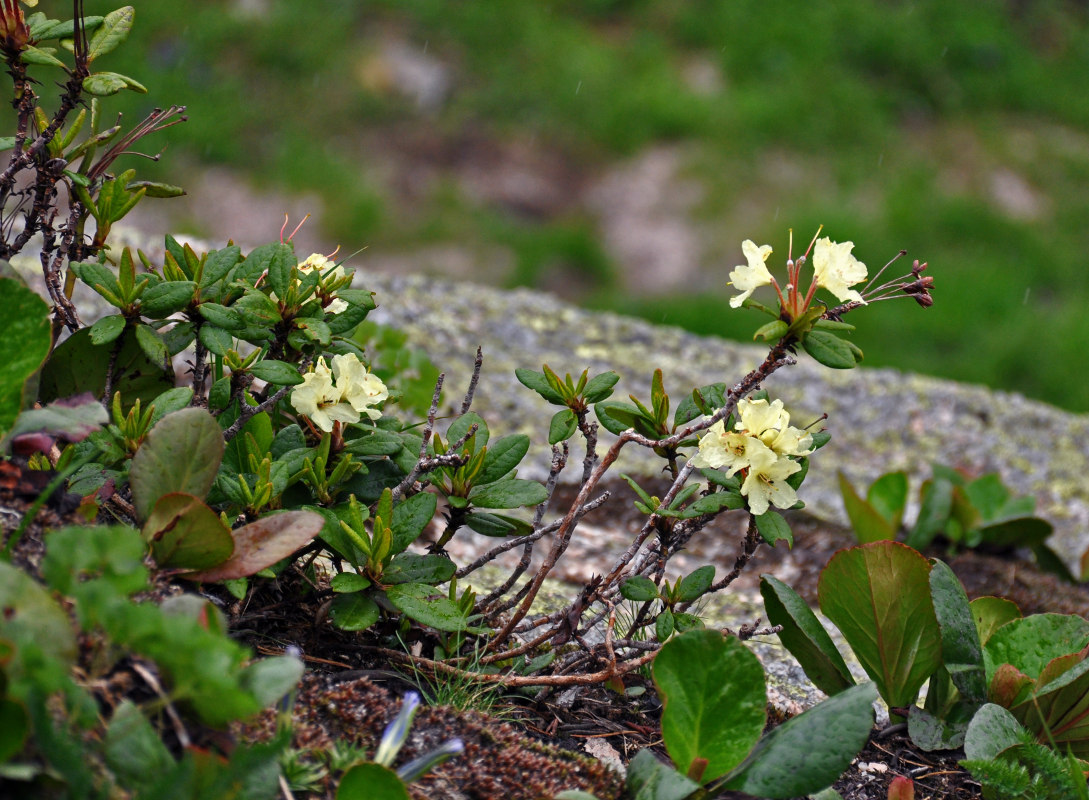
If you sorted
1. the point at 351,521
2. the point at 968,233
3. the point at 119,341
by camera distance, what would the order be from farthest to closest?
the point at 968,233 → the point at 119,341 → the point at 351,521

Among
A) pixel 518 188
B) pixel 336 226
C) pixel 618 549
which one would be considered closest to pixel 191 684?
pixel 618 549

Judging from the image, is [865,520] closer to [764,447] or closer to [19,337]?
[764,447]

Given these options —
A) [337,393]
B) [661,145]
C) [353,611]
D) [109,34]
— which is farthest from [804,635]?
[661,145]

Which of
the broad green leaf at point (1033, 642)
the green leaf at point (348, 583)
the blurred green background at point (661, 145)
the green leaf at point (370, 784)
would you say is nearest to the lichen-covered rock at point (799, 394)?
the blurred green background at point (661, 145)

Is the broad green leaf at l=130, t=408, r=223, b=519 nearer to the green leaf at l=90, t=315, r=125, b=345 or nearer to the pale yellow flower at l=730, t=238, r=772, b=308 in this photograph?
the green leaf at l=90, t=315, r=125, b=345

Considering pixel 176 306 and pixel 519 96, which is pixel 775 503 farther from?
pixel 519 96
